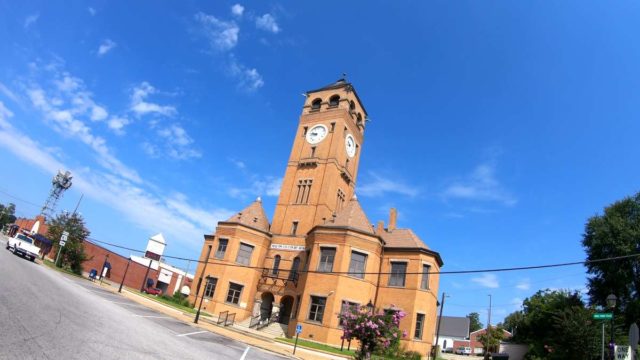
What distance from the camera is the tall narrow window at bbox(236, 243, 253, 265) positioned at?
38.4 meters

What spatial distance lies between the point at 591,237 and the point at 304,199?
32.1 metres

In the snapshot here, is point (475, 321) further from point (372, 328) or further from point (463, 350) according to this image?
point (372, 328)

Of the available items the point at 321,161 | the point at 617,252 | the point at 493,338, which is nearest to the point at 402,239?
the point at 321,161

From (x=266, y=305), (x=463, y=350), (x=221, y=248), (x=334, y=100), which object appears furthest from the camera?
(x=463, y=350)

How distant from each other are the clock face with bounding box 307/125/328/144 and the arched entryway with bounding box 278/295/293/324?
689 inches

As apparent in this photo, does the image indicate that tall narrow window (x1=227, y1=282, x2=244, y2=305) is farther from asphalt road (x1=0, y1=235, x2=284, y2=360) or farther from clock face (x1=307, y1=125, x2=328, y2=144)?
asphalt road (x1=0, y1=235, x2=284, y2=360)

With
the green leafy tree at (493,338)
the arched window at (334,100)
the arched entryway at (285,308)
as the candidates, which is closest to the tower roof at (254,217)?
the arched entryway at (285,308)

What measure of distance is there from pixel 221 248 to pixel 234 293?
15.6ft

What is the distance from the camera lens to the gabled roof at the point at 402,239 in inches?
1438

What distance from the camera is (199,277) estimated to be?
3991cm

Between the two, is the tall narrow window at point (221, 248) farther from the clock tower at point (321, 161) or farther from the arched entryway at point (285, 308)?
the arched entryway at point (285, 308)

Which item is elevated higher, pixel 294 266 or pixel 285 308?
pixel 294 266

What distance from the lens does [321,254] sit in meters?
34.7

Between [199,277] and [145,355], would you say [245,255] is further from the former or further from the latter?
[145,355]
